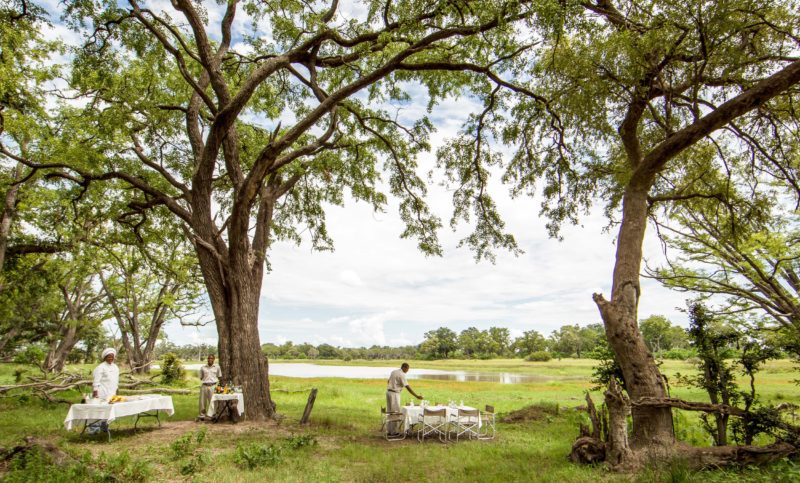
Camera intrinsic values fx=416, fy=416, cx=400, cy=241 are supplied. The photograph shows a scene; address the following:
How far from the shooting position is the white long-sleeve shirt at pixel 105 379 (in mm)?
9220

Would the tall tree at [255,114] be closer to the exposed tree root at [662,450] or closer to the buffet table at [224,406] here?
the buffet table at [224,406]

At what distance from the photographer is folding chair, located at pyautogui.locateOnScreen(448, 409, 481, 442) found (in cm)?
1010

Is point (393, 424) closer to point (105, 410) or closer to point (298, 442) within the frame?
point (298, 442)

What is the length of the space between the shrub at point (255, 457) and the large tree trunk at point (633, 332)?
6.08 m

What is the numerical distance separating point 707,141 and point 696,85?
468cm

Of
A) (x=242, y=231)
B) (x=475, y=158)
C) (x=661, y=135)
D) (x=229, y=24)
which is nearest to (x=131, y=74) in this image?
(x=229, y=24)

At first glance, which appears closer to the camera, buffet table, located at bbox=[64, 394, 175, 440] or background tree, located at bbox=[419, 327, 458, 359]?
buffet table, located at bbox=[64, 394, 175, 440]

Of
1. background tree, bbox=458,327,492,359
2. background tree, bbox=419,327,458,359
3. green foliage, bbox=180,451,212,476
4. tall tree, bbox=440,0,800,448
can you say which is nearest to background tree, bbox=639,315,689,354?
background tree, bbox=458,327,492,359

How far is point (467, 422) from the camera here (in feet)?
34.3

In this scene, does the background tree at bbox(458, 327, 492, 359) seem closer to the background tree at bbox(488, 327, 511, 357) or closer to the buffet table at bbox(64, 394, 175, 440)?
the background tree at bbox(488, 327, 511, 357)

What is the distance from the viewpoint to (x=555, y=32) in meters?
7.10

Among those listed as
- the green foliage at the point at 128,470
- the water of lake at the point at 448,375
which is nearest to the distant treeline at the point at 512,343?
the water of lake at the point at 448,375

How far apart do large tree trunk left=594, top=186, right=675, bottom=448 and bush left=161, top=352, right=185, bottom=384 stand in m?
23.3

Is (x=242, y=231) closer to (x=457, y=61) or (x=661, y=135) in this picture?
(x=457, y=61)
